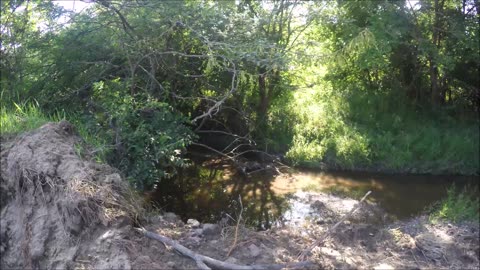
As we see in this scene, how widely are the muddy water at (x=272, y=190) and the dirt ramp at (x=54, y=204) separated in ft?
8.27

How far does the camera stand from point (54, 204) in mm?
4703

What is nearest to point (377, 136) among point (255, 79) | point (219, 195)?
point (255, 79)

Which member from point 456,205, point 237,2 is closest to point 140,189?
point 237,2

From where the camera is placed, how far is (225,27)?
7.67 metres

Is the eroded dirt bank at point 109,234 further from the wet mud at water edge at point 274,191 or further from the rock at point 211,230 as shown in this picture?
the wet mud at water edge at point 274,191

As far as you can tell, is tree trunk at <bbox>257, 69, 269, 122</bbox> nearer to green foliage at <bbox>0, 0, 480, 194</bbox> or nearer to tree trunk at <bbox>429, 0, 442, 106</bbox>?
green foliage at <bbox>0, 0, 480, 194</bbox>

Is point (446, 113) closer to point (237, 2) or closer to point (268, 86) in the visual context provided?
point (268, 86)

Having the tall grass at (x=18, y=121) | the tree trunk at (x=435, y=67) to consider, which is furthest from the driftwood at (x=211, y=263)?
the tree trunk at (x=435, y=67)

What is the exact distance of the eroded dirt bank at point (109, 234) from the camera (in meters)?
4.14

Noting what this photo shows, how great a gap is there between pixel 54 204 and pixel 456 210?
6030 millimetres

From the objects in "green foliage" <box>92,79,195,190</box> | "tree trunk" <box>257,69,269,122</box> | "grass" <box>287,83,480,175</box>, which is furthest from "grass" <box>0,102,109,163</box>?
"grass" <box>287,83,480,175</box>

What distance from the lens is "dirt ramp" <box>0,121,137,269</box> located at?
168 inches

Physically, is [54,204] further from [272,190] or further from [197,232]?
[272,190]

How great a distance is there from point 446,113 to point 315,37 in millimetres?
4058
